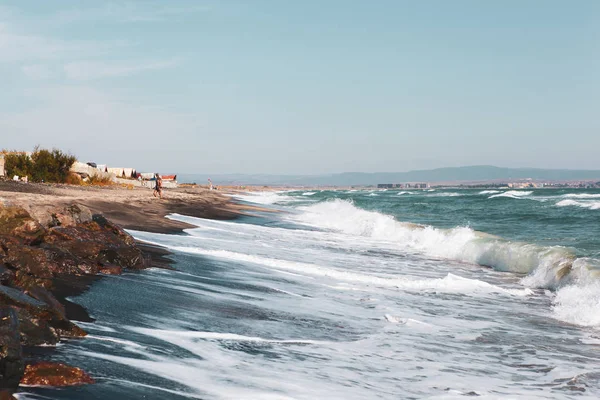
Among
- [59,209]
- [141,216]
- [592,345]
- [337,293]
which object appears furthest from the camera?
[141,216]

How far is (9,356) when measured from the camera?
471 cm

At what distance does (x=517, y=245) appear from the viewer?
2017 centimetres

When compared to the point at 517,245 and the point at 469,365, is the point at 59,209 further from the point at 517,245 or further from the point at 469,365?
the point at 517,245

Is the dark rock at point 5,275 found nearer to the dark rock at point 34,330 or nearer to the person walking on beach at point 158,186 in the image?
the dark rock at point 34,330

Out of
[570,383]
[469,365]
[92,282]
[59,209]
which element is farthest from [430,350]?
[59,209]

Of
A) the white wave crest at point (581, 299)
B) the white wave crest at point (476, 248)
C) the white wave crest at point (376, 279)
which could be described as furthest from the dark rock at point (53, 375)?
the white wave crest at point (476, 248)

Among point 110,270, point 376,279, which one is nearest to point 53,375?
point 110,270

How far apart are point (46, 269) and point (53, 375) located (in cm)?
401

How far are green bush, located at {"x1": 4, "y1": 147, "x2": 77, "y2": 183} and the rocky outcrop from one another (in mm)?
27864

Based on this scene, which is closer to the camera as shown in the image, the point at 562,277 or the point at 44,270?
the point at 44,270

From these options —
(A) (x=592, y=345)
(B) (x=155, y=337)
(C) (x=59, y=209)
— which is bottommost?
(A) (x=592, y=345)

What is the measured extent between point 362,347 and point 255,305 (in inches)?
86.2

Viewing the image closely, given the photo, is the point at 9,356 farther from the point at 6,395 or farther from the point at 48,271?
the point at 48,271

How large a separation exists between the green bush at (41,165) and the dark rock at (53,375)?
35602mm
